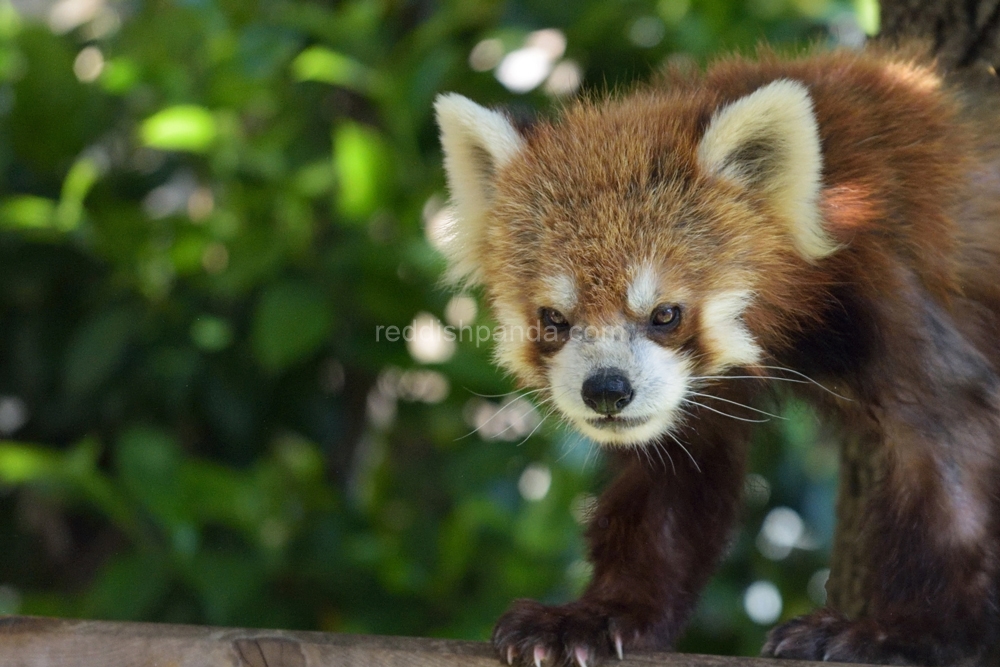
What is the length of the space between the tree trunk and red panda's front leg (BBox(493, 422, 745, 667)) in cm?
39

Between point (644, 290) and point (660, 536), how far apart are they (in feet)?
2.30

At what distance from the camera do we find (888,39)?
323 cm

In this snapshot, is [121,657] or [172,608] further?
[172,608]

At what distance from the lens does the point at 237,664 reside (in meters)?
2.28

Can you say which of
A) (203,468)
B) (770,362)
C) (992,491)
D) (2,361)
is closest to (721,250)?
(770,362)

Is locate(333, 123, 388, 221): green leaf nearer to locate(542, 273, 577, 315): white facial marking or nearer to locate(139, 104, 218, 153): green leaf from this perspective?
locate(139, 104, 218, 153): green leaf

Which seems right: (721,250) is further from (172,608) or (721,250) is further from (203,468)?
(172,608)

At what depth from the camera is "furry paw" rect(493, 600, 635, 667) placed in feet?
7.97

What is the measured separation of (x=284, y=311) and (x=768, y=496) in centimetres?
185

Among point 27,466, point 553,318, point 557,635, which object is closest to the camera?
point 557,635

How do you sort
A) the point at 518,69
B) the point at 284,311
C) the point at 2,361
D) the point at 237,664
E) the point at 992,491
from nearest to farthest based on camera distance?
the point at 237,664 < the point at 992,491 < the point at 284,311 < the point at 518,69 < the point at 2,361

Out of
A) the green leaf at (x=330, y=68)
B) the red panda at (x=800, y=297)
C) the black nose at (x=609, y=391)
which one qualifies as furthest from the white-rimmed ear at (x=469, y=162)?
the green leaf at (x=330, y=68)

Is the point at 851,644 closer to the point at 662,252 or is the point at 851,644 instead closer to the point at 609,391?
the point at 609,391

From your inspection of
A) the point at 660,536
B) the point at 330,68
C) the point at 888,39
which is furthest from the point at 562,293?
the point at 330,68
